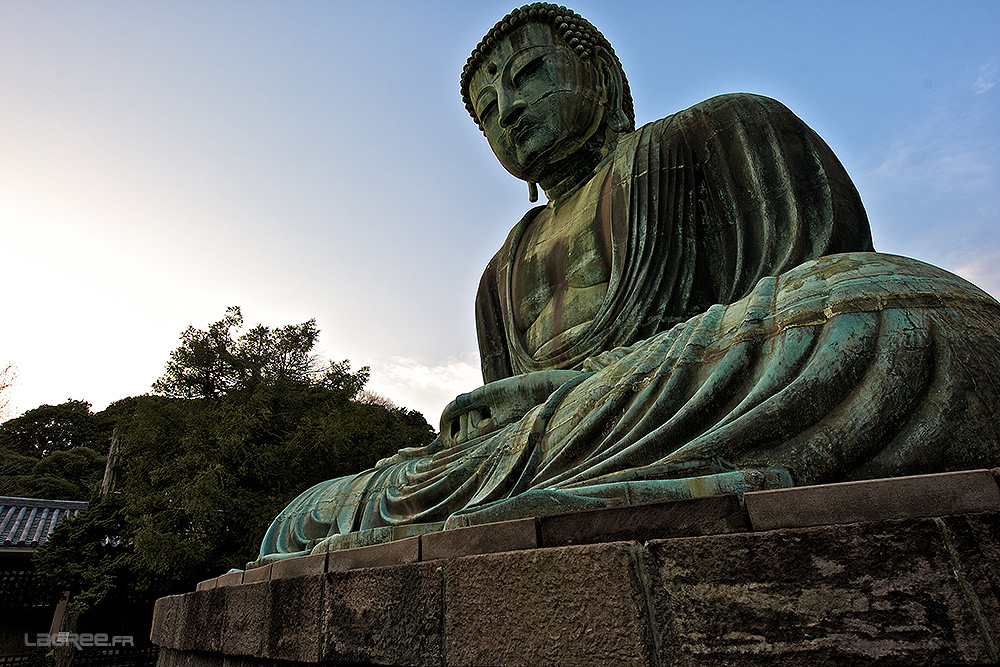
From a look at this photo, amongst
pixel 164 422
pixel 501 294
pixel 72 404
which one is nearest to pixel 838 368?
pixel 501 294

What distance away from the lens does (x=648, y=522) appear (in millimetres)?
1479

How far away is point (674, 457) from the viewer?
76.3 inches

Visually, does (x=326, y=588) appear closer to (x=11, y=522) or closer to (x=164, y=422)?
(x=164, y=422)

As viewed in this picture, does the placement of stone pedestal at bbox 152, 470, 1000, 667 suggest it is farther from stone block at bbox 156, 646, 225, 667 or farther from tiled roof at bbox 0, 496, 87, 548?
tiled roof at bbox 0, 496, 87, 548

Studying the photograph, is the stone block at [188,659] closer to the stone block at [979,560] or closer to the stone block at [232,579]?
the stone block at [232,579]

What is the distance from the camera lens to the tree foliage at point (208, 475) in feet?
32.7

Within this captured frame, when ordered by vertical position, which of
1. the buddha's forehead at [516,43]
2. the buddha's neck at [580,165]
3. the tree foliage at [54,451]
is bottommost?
the buddha's neck at [580,165]

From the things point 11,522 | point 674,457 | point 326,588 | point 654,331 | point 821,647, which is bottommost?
point 821,647

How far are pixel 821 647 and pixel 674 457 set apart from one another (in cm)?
80

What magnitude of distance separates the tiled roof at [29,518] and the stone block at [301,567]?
13.0 metres

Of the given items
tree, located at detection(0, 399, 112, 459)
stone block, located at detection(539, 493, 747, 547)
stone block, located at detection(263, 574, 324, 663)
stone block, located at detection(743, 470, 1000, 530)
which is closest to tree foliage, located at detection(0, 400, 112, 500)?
tree, located at detection(0, 399, 112, 459)

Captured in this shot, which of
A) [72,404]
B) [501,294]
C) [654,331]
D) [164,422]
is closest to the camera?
[654,331]

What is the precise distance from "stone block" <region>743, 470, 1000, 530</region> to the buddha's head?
4.26 m

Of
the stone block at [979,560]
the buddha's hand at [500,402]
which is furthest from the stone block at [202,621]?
the stone block at [979,560]
